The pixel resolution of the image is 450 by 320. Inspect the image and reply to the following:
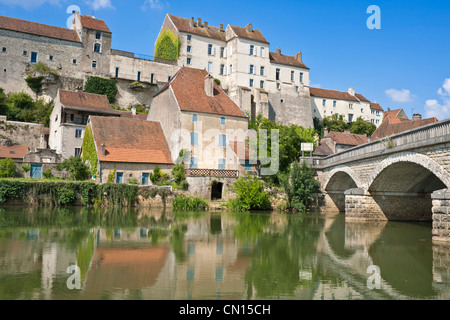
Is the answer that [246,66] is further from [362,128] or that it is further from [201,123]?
[201,123]

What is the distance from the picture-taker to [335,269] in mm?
11336

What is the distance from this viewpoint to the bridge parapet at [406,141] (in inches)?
594

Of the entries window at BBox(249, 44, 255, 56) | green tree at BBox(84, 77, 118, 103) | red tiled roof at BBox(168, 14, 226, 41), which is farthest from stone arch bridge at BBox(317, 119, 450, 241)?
red tiled roof at BBox(168, 14, 226, 41)

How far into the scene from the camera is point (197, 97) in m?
36.3

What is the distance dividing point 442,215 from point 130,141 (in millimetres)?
25434

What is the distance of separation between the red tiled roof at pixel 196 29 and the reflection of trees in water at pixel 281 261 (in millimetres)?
45962

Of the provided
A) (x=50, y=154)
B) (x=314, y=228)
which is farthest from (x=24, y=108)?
(x=314, y=228)

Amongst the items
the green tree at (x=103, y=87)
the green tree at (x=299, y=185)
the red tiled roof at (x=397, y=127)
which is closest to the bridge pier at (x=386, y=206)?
the green tree at (x=299, y=185)

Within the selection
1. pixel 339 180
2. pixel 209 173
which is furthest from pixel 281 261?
pixel 209 173

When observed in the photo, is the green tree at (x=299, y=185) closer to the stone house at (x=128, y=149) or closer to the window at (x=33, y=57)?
the stone house at (x=128, y=149)

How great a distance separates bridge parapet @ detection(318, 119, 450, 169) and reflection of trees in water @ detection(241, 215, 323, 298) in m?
5.21

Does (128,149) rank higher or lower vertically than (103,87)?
lower

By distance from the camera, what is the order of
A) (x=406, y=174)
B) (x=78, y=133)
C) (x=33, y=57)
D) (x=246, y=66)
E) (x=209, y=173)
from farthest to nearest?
(x=246, y=66) → (x=33, y=57) → (x=78, y=133) → (x=209, y=173) → (x=406, y=174)
